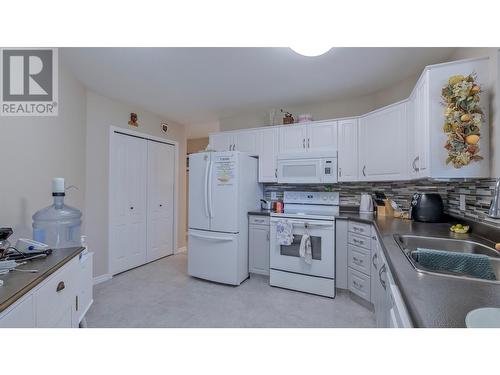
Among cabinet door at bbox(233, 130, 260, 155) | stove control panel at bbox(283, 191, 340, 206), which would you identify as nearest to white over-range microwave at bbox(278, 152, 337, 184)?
stove control panel at bbox(283, 191, 340, 206)

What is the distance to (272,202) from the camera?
3.39 m

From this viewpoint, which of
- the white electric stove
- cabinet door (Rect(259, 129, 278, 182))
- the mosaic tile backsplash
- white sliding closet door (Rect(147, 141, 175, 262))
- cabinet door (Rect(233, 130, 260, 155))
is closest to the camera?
the mosaic tile backsplash

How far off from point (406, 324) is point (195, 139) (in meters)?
5.61

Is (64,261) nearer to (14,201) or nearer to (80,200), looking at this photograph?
(14,201)

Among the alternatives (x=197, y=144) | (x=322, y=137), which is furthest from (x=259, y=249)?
(x=197, y=144)

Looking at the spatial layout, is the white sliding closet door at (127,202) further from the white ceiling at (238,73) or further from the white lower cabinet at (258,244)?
the white lower cabinet at (258,244)

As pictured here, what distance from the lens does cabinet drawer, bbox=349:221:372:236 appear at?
2234 mm

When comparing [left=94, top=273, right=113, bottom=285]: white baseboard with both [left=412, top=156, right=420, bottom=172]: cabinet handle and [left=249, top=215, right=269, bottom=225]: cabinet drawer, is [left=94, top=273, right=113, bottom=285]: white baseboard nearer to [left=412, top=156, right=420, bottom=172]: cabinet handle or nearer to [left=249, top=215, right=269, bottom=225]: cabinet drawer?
[left=249, top=215, right=269, bottom=225]: cabinet drawer

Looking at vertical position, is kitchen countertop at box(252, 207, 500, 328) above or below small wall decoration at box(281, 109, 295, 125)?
below

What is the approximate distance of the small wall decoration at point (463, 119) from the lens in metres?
1.46

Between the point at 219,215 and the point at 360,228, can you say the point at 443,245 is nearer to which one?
the point at 360,228

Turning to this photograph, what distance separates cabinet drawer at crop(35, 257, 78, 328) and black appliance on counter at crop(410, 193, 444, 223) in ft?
9.04
